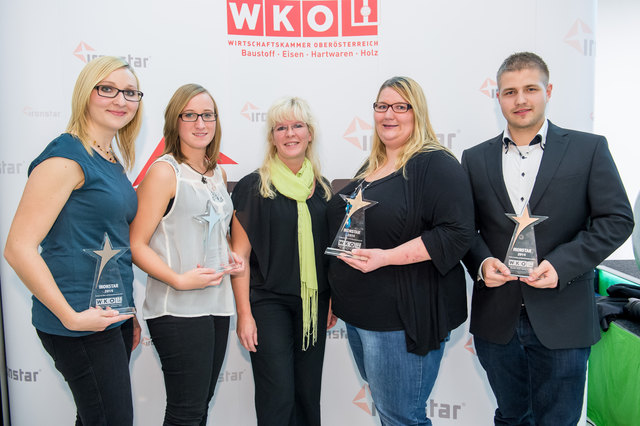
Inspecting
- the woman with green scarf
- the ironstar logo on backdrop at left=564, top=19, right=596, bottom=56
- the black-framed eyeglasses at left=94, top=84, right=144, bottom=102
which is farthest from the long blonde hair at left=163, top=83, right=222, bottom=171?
the ironstar logo on backdrop at left=564, top=19, right=596, bottom=56

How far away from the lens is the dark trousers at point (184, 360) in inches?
73.1

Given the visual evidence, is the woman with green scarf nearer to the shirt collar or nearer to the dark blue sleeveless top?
the dark blue sleeveless top

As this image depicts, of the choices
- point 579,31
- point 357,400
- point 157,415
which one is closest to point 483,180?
point 579,31

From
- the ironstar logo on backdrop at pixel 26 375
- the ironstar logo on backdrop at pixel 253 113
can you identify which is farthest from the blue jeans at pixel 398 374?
the ironstar logo on backdrop at pixel 26 375

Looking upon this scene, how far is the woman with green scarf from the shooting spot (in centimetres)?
212

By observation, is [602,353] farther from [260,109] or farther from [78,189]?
[78,189]

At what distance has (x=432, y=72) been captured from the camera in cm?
277

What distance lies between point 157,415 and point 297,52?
255 centimetres

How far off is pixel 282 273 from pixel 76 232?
36.4 inches

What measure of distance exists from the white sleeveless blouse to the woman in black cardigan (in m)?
0.62

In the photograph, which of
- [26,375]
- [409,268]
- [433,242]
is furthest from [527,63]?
[26,375]

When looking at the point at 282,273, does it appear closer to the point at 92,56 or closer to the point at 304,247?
the point at 304,247

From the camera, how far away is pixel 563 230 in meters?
1.78

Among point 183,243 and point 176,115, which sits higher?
point 176,115
